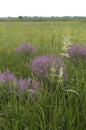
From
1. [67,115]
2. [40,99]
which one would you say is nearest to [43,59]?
[40,99]

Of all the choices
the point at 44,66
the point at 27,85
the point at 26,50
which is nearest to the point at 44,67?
the point at 44,66

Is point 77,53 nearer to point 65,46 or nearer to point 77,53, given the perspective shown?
point 77,53

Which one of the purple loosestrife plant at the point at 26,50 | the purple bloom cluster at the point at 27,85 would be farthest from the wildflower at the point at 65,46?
the purple loosestrife plant at the point at 26,50

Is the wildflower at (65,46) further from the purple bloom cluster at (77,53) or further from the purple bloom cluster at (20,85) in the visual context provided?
the purple bloom cluster at (77,53)

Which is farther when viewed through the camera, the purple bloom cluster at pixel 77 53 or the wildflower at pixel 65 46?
the purple bloom cluster at pixel 77 53

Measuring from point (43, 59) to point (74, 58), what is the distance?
0.76 meters

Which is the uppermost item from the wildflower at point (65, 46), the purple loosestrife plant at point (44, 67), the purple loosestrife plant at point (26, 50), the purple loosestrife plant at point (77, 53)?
the wildflower at point (65, 46)

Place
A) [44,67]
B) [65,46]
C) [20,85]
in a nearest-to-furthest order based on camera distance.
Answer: [65,46] → [20,85] → [44,67]

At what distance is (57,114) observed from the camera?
1673 mm

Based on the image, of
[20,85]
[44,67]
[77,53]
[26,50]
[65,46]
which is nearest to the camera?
[65,46]

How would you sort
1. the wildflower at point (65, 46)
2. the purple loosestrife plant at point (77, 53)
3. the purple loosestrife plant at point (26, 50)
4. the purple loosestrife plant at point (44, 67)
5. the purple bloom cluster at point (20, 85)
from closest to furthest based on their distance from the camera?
1. the wildflower at point (65, 46)
2. the purple bloom cluster at point (20, 85)
3. the purple loosestrife plant at point (44, 67)
4. the purple loosestrife plant at point (77, 53)
5. the purple loosestrife plant at point (26, 50)

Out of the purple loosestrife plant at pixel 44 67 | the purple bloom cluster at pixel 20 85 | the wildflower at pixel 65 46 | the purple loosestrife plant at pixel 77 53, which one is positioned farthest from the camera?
the purple loosestrife plant at pixel 77 53

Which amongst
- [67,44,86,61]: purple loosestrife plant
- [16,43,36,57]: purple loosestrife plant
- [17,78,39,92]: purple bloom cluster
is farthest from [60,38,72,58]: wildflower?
[16,43,36,57]: purple loosestrife plant

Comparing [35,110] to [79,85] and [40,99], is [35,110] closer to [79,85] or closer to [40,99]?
[40,99]
